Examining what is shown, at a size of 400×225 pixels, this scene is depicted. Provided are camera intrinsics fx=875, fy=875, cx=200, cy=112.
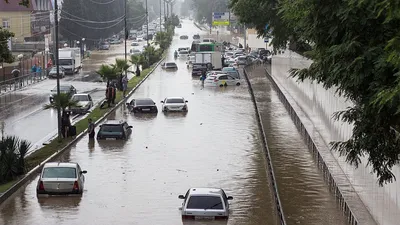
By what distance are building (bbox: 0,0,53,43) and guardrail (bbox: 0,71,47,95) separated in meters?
20.0

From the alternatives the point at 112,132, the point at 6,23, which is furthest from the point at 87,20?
the point at 112,132

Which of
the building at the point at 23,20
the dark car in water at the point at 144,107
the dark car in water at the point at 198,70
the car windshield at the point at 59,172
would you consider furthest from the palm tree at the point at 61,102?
the building at the point at 23,20

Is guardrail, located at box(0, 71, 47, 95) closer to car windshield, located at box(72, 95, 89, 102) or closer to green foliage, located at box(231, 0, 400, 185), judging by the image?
car windshield, located at box(72, 95, 89, 102)

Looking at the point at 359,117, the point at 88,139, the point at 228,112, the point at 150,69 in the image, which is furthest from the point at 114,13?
the point at 359,117

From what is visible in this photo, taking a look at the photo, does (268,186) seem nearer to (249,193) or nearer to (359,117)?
(249,193)


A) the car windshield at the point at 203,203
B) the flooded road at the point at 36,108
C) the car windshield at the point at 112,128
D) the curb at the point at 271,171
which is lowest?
the flooded road at the point at 36,108

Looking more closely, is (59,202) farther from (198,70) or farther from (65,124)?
(198,70)

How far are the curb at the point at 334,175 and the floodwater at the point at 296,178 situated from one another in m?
0.23

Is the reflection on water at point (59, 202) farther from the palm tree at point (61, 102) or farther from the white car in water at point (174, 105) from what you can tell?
the white car in water at point (174, 105)

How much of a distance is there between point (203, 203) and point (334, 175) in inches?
345

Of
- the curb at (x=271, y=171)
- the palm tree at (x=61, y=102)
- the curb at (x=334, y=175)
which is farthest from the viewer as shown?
the palm tree at (x=61, y=102)

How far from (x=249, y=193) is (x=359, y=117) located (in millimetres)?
10338

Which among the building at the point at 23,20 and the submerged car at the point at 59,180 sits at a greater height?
the building at the point at 23,20

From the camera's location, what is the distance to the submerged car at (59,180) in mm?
28125
